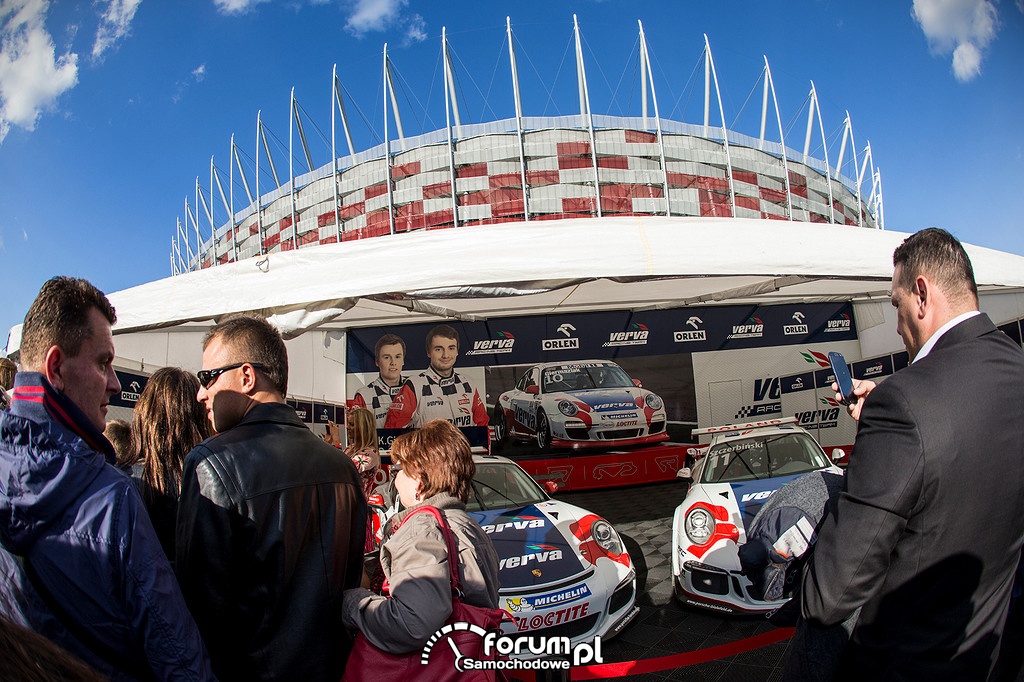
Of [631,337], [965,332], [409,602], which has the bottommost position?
[409,602]

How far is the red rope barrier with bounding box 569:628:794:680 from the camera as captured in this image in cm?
277

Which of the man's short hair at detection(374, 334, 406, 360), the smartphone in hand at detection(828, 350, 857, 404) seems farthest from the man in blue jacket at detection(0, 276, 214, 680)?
the man's short hair at detection(374, 334, 406, 360)

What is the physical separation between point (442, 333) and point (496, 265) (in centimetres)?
489

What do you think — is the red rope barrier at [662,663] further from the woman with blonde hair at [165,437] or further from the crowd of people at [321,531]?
the woman with blonde hair at [165,437]

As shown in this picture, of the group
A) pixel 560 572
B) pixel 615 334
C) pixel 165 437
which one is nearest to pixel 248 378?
pixel 165 437

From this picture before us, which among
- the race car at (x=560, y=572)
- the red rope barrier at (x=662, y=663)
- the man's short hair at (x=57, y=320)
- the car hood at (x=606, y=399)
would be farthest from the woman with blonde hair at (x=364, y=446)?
the man's short hair at (x=57, y=320)

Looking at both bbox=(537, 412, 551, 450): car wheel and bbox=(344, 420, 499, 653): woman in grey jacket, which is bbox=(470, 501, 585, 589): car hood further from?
bbox=(537, 412, 551, 450): car wheel

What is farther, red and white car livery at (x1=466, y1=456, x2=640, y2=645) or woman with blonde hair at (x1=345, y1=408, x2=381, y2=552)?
woman with blonde hair at (x1=345, y1=408, x2=381, y2=552)

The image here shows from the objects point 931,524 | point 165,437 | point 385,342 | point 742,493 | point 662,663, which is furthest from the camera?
point 385,342

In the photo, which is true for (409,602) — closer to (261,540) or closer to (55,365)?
(261,540)

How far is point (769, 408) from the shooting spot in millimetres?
8758

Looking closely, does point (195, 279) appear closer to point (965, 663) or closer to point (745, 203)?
point (965, 663)

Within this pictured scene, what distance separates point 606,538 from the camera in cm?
386

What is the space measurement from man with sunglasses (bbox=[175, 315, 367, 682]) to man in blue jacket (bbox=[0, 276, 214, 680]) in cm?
20
